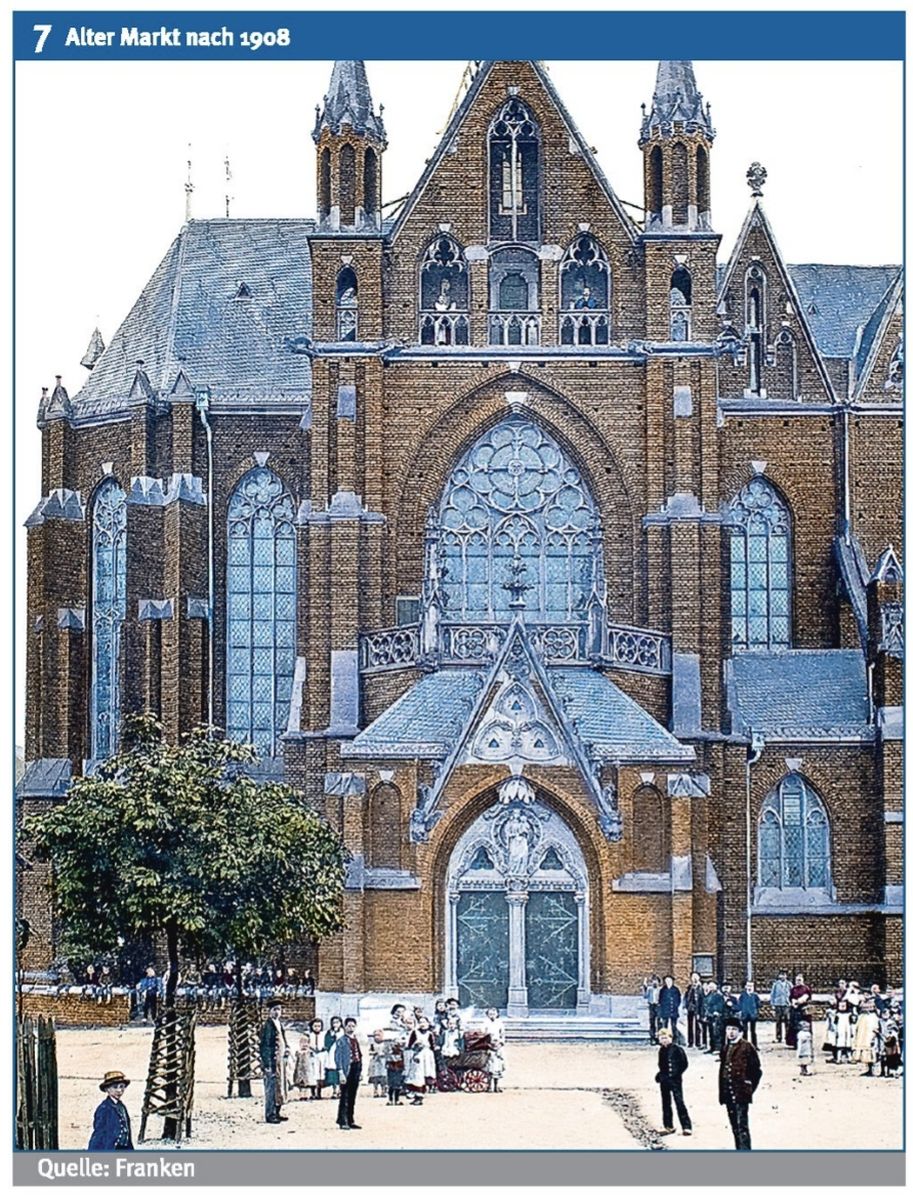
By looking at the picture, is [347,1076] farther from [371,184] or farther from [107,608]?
[371,184]

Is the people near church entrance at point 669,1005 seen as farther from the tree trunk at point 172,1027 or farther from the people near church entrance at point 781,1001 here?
the tree trunk at point 172,1027

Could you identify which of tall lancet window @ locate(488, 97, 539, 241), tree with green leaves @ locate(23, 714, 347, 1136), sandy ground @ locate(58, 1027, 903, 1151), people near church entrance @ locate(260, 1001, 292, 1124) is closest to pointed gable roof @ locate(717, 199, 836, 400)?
tall lancet window @ locate(488, 97, 539, 241)

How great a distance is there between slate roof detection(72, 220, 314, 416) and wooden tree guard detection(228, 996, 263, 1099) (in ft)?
70.1

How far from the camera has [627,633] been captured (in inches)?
2183

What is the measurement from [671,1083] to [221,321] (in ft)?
104

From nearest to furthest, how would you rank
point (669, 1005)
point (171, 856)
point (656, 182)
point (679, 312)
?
point (171, 856) → point (669, 1005) → point (679, 312) → point (656, 182)

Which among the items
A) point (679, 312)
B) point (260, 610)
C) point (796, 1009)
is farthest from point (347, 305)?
point (796, 1009)

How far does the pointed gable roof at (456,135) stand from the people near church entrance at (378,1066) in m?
21.3

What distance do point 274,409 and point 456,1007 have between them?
18834 millimetres

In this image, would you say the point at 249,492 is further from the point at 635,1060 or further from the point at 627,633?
the point at 635,1060

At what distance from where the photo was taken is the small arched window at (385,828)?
53125 mm

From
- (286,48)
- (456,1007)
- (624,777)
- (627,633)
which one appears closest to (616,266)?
(627,633)

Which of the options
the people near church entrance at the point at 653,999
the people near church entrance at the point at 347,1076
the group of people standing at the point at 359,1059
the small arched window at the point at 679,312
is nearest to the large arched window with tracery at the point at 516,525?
the small arched window at the point at 679,312

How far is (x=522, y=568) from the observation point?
56.3 metres
